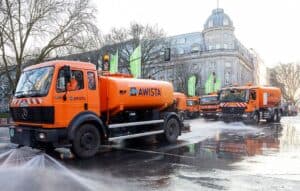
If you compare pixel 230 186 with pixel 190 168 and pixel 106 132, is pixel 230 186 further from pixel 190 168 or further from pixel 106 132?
pixel 106 132

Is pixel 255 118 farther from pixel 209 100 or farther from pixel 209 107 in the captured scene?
pixel 209 100

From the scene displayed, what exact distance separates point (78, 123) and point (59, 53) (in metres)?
24.4

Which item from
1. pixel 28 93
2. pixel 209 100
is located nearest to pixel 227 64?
pixel 209 100

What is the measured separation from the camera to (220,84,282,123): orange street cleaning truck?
2398cm

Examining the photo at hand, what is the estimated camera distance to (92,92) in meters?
11.2

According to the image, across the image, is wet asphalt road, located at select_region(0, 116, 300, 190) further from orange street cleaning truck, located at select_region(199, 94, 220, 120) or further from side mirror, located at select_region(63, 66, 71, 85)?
orange street cleaning truck, located at select_region(199, 94, 220, 120)

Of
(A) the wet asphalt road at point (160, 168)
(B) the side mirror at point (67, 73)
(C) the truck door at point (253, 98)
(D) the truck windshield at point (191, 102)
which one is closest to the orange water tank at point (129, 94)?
(A) the wet asphalt road at point (160, 168)

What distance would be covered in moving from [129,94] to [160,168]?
388 cm

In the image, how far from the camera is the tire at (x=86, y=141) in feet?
34.1

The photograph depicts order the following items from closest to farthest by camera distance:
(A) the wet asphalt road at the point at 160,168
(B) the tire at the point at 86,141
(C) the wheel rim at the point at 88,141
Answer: (A) the wet asphalt road at the point at 160,168, (B) the tire at the point at 86,141, (C) the wheel rim at the point at 88,141

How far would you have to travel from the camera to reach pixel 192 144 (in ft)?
45.0

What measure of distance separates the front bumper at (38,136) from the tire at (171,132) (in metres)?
5.18

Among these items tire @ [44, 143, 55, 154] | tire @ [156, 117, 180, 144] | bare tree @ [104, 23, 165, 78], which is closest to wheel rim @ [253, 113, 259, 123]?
tire @ [156, 117, 180, 144]

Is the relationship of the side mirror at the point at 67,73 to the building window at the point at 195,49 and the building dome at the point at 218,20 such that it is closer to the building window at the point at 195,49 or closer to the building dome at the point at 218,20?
the building window at the point at 195,49
